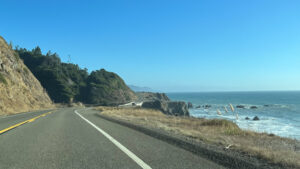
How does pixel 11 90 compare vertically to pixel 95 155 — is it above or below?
above

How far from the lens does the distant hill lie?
274ft

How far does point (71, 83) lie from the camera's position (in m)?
97.1

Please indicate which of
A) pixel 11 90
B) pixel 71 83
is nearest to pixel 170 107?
pixel 11 90

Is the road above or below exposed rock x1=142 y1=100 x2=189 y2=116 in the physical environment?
above

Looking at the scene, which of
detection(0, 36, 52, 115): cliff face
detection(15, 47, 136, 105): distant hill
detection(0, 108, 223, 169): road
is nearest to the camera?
detection(0, 108, 223, 169): road

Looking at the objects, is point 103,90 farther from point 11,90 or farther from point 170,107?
point 11,90

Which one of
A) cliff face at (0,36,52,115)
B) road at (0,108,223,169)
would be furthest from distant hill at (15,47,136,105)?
road at (0,108,223,169)

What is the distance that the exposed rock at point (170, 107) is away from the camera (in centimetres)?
5891

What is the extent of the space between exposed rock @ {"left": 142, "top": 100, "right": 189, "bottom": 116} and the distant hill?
2816cm

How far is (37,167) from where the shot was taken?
204 inches

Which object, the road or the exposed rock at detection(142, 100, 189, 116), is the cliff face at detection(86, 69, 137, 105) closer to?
the exposed rock at detection(142, 100, 189, 116)

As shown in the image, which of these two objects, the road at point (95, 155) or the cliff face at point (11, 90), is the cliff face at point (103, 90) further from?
the road at point (95, 155)

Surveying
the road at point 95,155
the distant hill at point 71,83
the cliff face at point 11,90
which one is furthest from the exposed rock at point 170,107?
the road at point 95,155

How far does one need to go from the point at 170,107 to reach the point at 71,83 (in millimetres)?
49465
